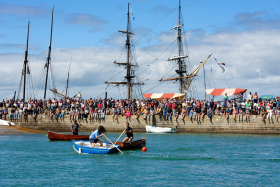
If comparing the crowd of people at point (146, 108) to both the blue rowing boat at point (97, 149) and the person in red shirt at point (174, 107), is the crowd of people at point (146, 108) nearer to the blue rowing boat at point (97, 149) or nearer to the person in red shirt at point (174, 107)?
the person in red shirt at point (174, 107)

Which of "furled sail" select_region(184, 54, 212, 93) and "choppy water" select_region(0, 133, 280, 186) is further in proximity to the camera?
"furled sail" select_region(184, 54, 212, 93)

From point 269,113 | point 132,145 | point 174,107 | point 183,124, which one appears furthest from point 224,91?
point 132,145

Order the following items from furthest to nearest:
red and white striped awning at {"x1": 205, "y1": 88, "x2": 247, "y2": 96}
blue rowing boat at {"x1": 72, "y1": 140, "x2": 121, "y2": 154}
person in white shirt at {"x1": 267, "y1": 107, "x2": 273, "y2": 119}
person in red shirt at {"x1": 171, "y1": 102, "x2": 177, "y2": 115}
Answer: red and white striped awning at {"x1": 205, "y1": 88, "x2": 247, "y2": 96}
person in red shirt at {"x1": 171, "y1": 102, "x2": 177, "y2": 115}
person in white shirt at {"x1": 267, "y1": 107, "x2": 273, "y2": 119}
blue rowing boat at {"x1": 72, "y1": 140, "x2": 121, "y2": 154}

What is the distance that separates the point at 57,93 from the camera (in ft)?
214

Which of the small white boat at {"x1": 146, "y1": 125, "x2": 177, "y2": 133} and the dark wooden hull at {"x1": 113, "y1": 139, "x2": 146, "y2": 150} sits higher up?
the small white boat at {"x1": 146, "y1": 125, "x2": 177, "y2": 133}

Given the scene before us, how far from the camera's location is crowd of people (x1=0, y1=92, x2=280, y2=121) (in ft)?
134

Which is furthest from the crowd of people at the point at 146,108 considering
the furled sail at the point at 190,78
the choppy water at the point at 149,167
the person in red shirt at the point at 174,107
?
the furled sail at the point at 190,78

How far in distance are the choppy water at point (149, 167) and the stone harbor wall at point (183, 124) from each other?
10.7m

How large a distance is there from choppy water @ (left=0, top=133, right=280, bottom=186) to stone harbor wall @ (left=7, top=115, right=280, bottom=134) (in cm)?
1071

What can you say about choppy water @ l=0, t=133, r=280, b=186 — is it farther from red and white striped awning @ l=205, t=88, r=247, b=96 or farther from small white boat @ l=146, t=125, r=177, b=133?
red and white striped awning @ l=205, t=88, r=247, b=96

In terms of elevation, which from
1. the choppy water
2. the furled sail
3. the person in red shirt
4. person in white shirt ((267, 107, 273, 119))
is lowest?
the choppy water

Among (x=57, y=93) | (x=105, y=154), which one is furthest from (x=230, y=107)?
(x=57, y=93)

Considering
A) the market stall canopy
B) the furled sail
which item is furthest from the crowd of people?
the furled sail

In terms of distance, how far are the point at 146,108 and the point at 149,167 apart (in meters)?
23.9
